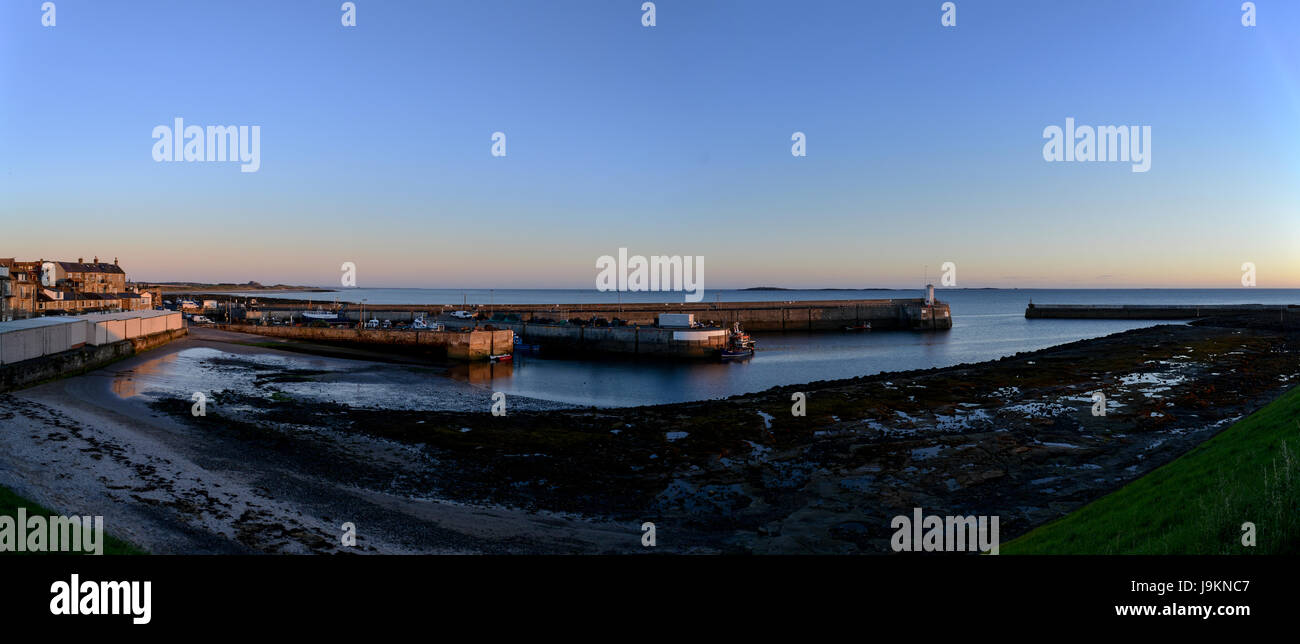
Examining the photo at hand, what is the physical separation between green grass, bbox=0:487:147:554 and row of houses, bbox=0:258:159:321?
67.7 m

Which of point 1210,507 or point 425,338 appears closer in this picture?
point 1210,507

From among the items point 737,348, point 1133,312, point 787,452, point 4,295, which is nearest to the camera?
point 787,452

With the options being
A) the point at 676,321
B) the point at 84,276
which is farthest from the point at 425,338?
the point at 84,276

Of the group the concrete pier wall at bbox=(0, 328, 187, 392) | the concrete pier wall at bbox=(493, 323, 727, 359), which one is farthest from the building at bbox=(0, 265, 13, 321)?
the concrete pier wall at bbox=(493, 323, 727, 359)

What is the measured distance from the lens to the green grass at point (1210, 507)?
809 centimetres

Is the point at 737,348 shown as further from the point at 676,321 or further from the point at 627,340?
the point at 627,340

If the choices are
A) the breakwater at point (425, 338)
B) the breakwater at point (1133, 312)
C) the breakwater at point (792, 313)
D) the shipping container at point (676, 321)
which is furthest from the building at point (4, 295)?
the breakwater at point (1133, 312)

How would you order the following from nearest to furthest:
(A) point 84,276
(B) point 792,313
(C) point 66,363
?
(C) point 66,363
(A) point 84,276
(B) point 792,313

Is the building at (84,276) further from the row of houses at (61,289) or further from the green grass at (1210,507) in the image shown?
the green grass at (1210,507)

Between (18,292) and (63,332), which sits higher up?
(18,292)

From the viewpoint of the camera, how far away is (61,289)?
88.7 meters

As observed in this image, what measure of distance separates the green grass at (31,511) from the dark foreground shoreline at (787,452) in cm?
752

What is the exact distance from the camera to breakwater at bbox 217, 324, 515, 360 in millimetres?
66062

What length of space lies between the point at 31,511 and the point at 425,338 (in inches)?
2333
